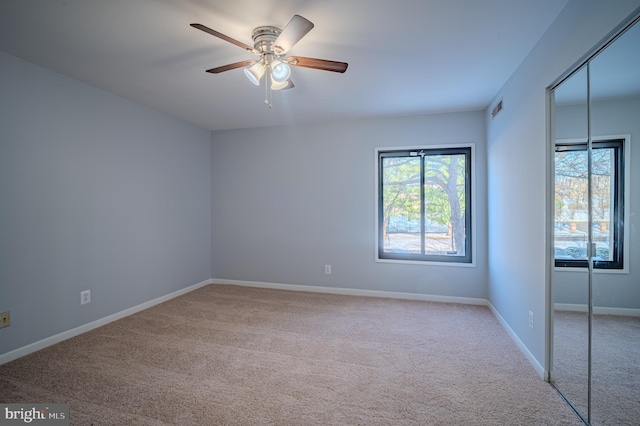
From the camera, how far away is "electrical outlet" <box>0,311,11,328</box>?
2336 millimetres

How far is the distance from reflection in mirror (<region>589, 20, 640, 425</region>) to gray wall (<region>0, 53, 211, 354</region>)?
4.13 meters

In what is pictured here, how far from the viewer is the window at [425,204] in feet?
12.9

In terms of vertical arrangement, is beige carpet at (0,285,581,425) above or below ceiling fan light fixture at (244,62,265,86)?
below

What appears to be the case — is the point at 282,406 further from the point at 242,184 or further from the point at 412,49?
the point at 242,184

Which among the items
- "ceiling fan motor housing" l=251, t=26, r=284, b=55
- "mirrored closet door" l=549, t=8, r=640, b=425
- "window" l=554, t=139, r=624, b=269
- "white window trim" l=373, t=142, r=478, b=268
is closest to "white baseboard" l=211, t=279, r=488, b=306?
"white window trim" l=373, t=142, r=478, b=268

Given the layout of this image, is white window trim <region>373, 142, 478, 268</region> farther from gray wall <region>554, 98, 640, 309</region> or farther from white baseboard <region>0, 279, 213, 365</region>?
white baseboard <region>0, 279, 213, 365</region>

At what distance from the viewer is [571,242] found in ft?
6.16

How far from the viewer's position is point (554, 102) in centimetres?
205

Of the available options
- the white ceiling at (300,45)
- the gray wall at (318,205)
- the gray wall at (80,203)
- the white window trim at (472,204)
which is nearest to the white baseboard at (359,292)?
the gray wall at (318,205)

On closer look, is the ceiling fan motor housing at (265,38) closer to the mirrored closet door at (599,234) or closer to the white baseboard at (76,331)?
the mirrored closet door at (599,234)

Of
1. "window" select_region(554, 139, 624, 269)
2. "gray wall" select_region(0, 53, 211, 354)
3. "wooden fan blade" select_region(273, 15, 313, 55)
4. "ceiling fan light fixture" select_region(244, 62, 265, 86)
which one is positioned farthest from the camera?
"gray wall" select_region(0, 53, 211, 354)

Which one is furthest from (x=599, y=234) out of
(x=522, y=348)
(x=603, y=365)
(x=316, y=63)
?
(x=316, y=63)

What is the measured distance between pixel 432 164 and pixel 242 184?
9.49 feet

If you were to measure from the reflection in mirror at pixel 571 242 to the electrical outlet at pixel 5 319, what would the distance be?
4.16 m
